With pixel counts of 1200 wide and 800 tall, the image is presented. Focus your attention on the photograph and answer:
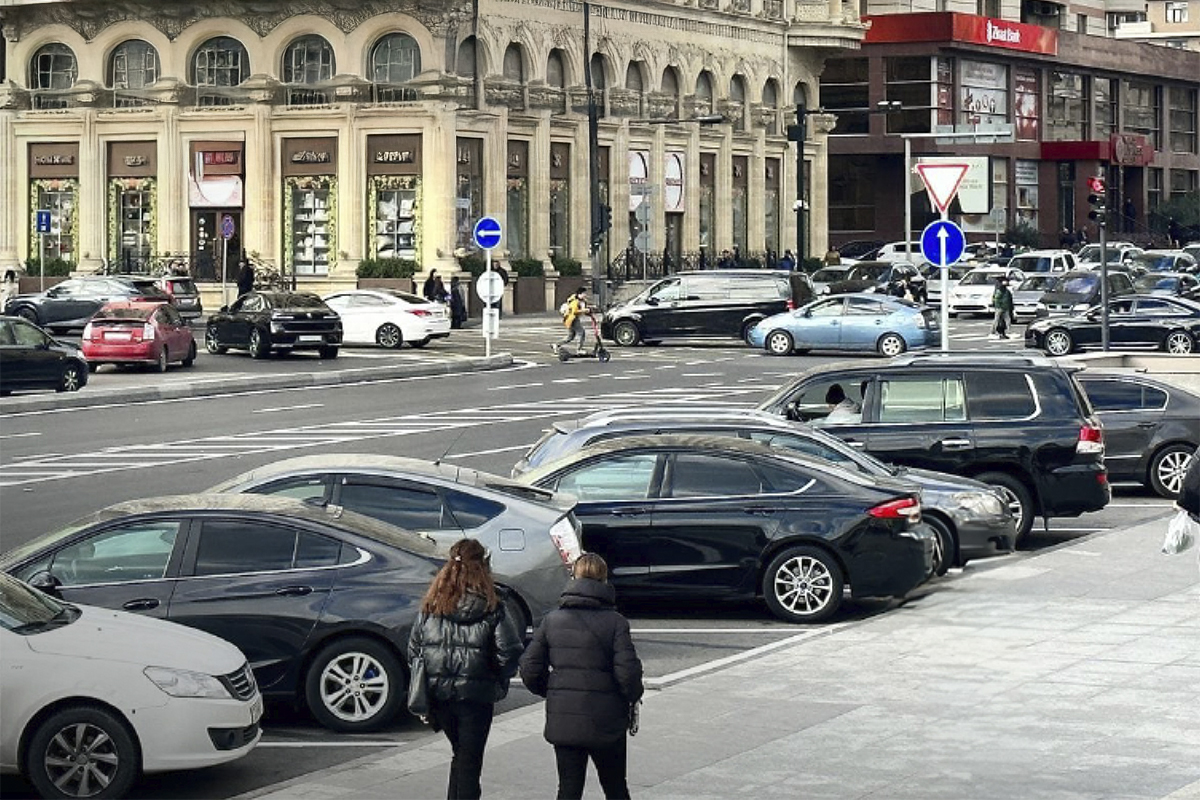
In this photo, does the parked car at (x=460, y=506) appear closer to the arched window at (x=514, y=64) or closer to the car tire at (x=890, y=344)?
the car tire at (x=890, y=344)

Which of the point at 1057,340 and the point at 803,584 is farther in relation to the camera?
the point at 1057,340

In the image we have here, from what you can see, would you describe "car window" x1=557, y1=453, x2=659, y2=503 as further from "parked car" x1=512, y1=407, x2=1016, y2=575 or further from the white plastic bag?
→ the white plastic bag

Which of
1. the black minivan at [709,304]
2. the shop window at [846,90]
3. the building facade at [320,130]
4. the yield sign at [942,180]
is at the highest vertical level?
the shop window at [846,90]

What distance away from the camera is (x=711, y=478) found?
17.7 metres

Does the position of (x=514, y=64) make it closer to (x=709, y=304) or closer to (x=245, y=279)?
(x=245, y=279)

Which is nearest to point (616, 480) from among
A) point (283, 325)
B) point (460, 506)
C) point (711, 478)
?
point (711, 478)

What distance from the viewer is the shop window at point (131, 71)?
2820 inches

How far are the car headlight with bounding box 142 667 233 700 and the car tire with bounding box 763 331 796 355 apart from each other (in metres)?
39.7

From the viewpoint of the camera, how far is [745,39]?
281ft

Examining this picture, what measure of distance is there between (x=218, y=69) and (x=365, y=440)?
40956mm

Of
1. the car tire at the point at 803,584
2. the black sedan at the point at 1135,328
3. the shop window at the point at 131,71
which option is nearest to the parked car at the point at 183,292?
the shop window at the point at 131,71

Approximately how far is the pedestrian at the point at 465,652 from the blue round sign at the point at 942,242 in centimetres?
1672

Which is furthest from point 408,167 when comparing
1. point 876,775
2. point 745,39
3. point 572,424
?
point 876,775

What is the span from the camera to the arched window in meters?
71.2
